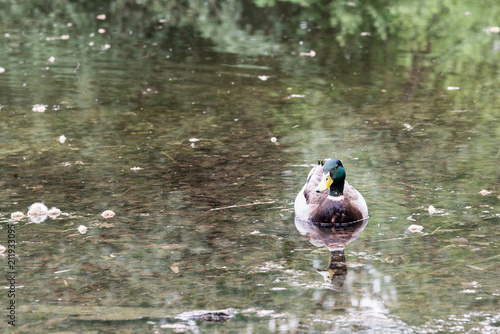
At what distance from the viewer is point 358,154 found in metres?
8.70

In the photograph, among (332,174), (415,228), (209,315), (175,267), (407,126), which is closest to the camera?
(209,315)

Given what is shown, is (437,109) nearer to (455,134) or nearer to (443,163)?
(455,134)

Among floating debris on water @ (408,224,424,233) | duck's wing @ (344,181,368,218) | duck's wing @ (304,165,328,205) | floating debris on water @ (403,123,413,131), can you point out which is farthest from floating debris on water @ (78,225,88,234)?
floating debris on water @ (403,123,413,131)

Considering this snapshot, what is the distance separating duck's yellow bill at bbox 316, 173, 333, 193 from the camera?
265 inches

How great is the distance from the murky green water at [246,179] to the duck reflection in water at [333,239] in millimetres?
45

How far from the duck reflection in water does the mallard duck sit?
5 centimetres

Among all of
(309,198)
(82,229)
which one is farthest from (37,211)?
(309,198)

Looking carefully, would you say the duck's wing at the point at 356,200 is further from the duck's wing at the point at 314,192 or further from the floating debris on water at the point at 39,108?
the floating debris on water at the point at 39,108

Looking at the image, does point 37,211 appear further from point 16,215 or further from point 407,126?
point 407,126

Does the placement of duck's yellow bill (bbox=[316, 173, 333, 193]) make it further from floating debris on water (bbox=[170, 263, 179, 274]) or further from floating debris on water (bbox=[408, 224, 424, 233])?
floating debris on water (bbox=[170, 263, 179, 274])

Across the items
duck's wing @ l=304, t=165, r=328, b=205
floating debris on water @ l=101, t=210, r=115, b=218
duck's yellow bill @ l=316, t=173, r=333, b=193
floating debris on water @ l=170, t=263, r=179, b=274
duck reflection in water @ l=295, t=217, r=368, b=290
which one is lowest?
floating debris on water @ l=101, t=210, r=115, b=218

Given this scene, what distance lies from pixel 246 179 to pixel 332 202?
1382 mm

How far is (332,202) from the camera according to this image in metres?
6.86

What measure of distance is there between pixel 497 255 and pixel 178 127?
204 inches
